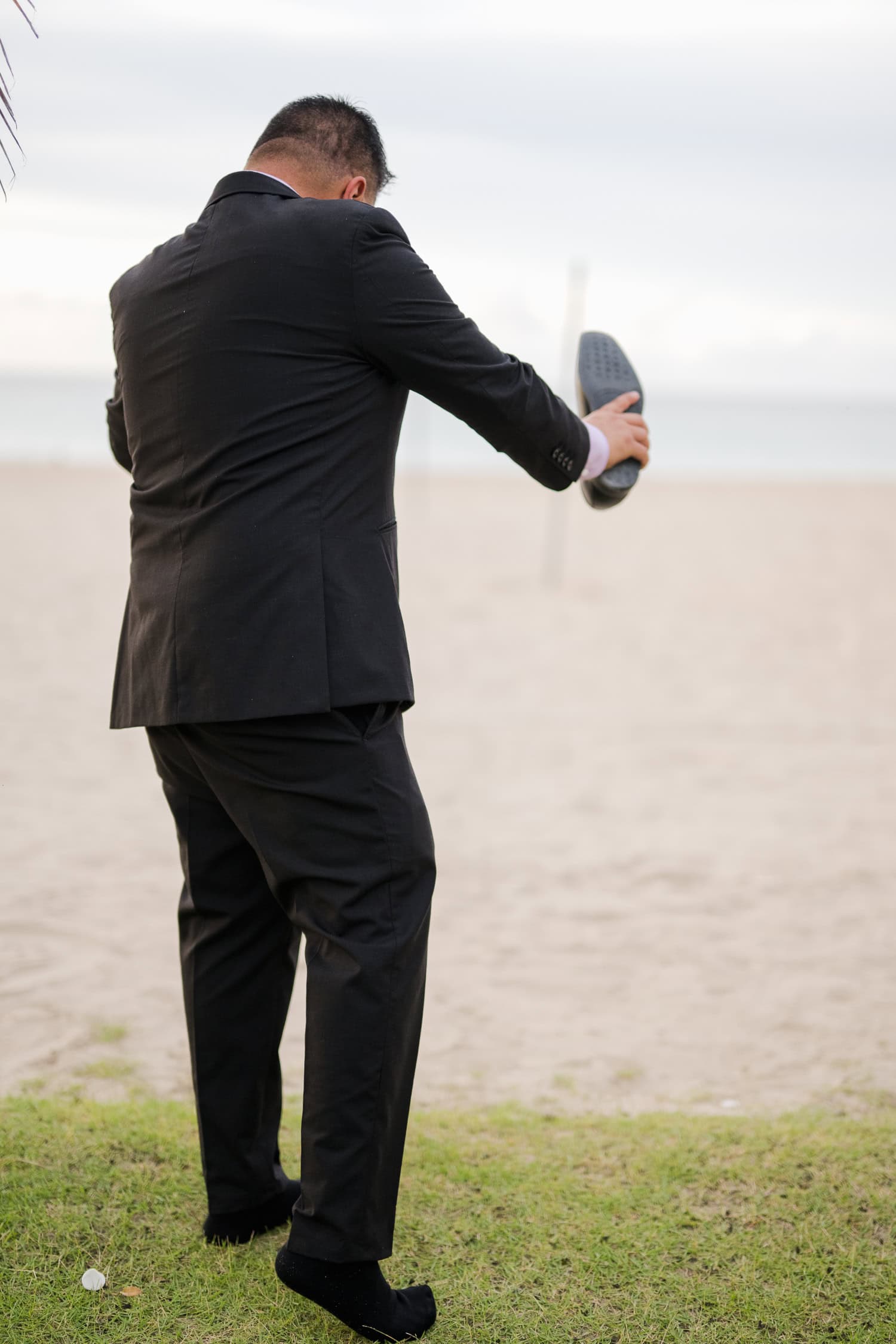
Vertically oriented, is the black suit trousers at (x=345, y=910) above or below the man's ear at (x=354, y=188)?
below

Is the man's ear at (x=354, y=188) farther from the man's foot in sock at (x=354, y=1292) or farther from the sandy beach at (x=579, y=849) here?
the sandy beach at (x=579, y=849)

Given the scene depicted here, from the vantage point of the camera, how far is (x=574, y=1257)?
2480mm

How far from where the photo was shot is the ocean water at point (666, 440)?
3425cm

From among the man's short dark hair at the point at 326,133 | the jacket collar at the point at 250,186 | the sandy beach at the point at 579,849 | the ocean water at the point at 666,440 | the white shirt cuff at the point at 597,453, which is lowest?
the sandy beach at the point at 579,849

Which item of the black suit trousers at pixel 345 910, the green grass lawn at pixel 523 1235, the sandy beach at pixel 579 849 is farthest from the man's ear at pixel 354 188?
the sandy beach at pixel 579 849

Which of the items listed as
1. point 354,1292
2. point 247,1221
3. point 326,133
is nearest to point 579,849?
point 247,1221

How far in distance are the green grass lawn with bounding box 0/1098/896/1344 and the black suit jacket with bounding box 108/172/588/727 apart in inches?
42.7

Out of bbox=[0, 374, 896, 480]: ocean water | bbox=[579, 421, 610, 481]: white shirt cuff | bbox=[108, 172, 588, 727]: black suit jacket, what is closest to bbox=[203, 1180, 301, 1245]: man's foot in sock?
bbox=[108, 172, 588, 727]: black suit jacket

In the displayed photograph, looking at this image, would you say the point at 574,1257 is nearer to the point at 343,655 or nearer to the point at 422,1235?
the point at 422,1235

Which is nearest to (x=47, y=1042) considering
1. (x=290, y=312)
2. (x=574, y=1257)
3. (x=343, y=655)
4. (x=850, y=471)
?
(x=574, y=1257)

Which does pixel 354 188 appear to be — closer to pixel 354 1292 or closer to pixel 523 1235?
pixel 354 1292

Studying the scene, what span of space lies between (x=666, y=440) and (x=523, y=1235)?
174 ft

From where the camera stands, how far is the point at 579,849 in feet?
19.1

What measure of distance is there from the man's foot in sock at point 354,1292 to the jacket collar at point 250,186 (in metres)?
1.77
